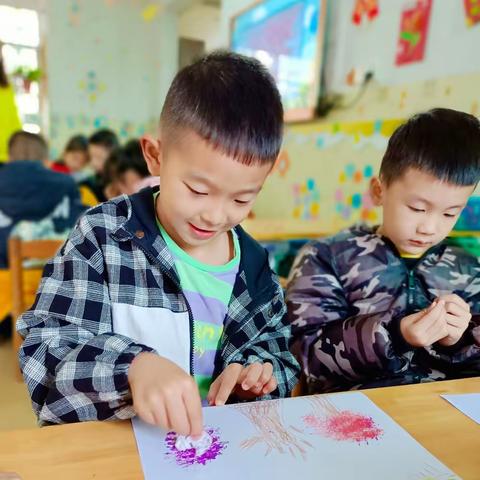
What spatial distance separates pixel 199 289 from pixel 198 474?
0.34 metres

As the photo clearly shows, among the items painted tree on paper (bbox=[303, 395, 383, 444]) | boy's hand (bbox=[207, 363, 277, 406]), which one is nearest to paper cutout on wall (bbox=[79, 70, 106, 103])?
boy's hand (bbox=[207, 363, 277, 406])

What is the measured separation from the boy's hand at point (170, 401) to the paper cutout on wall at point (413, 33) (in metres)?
1.61

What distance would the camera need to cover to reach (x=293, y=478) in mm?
430

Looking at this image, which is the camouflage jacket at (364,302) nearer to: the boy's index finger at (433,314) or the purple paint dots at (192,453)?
the boy's index finger at (433,314)

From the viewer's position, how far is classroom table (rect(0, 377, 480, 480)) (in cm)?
42

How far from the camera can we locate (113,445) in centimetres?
47

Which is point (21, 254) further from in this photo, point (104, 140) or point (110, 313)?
point (104, 140)

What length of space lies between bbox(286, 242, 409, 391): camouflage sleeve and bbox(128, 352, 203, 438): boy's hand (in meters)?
0.38

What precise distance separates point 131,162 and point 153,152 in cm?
A: 147

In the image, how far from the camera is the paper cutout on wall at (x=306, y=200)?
2.38 meters

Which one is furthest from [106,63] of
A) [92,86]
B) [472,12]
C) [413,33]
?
[472,12]

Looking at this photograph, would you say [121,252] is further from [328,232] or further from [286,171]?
[286,171]

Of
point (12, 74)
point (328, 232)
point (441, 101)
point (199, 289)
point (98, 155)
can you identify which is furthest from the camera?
point (12, 74)

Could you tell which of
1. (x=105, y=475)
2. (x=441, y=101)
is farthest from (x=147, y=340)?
(x=441, y=101)
